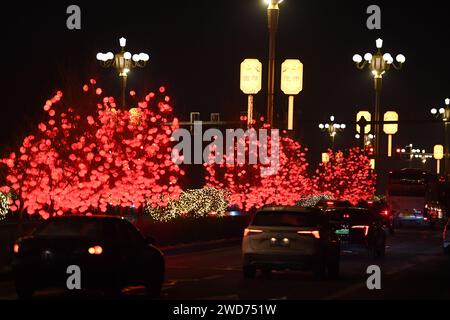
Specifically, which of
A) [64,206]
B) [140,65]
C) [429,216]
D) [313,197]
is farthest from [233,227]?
[313,197]

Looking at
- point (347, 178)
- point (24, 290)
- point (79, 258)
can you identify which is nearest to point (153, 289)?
point (79, 258)

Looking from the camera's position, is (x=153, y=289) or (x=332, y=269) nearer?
(x=153, y=289)

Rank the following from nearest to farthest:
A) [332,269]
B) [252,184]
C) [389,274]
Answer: [332,269] → [389,274] → [252,184]

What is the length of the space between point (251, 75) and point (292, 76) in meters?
1.67

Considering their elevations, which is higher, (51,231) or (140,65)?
(140,65)

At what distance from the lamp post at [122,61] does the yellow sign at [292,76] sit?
5.79 metres

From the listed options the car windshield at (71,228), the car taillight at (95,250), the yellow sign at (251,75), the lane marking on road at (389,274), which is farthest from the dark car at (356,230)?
the car taillight at (95,250)

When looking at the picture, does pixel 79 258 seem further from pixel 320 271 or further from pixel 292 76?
pixel 292 76

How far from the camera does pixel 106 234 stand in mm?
18266

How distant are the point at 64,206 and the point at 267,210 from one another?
1010 cm

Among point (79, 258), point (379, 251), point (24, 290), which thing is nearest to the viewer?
point (79, 258)

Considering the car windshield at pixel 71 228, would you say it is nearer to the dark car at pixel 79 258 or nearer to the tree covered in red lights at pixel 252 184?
the dark car at pixel 79 258

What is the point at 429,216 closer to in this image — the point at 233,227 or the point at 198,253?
the point at 233,227

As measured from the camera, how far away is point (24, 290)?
17.9m
